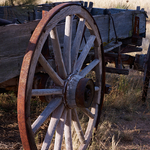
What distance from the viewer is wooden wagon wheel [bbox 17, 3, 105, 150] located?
136cm

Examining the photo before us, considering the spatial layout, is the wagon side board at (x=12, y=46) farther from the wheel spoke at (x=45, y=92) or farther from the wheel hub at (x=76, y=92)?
the wheel hub at (x=76, y=92)

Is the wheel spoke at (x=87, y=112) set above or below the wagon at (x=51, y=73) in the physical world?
below

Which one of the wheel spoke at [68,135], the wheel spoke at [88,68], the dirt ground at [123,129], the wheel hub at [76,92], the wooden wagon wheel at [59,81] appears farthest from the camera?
the dirt ground at [123,129]

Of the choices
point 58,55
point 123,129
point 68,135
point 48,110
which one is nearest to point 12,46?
point 58,55

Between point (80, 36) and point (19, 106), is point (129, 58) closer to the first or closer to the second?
point (80, 36)

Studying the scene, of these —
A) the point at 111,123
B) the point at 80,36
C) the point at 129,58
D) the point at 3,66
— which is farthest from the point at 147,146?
the point at 3,66

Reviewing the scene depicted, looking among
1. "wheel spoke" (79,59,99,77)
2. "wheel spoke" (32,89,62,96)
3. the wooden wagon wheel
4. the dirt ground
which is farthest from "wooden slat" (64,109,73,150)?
the dirt ground

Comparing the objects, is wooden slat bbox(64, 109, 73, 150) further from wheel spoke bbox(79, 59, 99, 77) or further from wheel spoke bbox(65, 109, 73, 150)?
wheel spoke bbox(79, 59, 99, 77)

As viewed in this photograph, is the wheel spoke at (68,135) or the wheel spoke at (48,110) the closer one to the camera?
the wheel spoke at (48,110)

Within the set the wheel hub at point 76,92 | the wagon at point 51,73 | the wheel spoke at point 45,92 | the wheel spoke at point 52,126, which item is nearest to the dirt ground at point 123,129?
the wagon at point 51,73

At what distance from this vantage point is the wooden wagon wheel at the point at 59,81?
53.6 inches

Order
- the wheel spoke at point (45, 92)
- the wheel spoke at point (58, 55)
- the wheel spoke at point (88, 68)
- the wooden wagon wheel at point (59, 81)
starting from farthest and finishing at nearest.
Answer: the wheel spoke at point (88, 68) < the wheel spoke at point (58, 55) < the wheel spoke at point (45, 92) < the wooden wagon wheel at point (59, 81)

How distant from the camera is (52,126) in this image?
177cm

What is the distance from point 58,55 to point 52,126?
628mm
